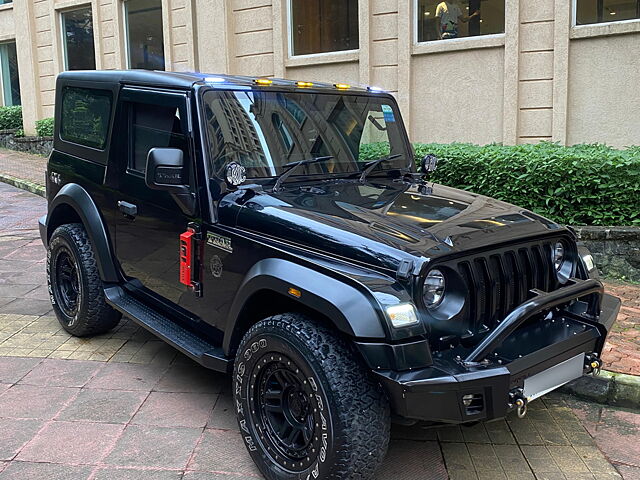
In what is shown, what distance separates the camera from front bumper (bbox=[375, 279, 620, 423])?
2611mm

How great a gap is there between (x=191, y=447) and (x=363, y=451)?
3.69 feet

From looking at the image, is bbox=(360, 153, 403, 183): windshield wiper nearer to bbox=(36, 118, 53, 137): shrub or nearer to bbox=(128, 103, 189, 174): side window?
bbox=(128, 103, 189, 174): side window

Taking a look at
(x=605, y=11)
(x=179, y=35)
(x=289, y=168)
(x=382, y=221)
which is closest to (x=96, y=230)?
(x=289, y=168)

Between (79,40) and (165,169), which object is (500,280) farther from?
(79,40)

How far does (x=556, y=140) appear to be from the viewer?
8.42 metres

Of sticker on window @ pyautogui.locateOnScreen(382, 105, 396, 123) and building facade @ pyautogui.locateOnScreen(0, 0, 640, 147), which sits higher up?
building facade @ pyautogui.locateOnScreen(0, 0, 640, 147)

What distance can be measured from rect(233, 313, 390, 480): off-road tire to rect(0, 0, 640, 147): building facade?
647cm

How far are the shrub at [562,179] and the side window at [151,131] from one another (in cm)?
309

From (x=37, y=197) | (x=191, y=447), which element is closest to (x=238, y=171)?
(x=191, y=447)

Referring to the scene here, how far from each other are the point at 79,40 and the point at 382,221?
48.1 ft

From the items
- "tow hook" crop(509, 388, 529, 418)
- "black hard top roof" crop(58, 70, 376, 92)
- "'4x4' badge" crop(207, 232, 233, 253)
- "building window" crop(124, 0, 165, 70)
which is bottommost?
"tow hook" crop(509, 388, 529, 418)

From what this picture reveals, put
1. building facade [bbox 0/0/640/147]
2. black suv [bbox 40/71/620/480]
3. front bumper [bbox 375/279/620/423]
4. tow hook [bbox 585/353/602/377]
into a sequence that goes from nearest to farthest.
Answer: front bumper [bbox 375/279/620/423] < black suv [bbox 40/71/620/480] < tow hook [bbox 585/353/602/377] < building facade [bbox 0/0/640/147]

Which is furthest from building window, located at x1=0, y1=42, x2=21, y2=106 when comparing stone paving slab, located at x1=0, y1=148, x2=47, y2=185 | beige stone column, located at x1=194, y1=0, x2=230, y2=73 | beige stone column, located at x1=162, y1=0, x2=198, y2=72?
beige stone column, located at x1=194, y1=0, x2=230, y2=73

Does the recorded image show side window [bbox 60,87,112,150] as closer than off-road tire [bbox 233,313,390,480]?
No
